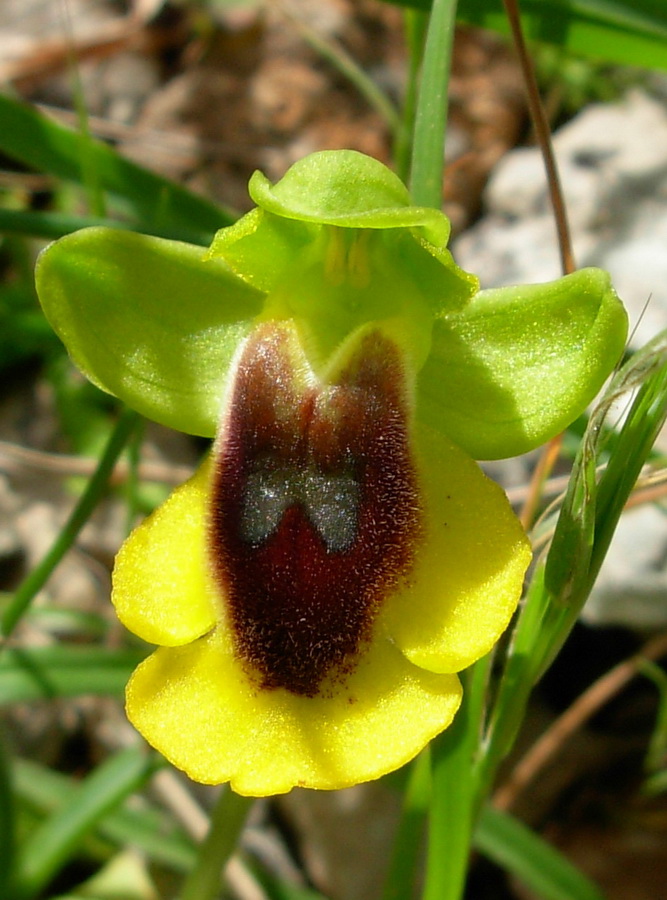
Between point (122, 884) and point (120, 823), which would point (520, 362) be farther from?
point (122, 884)

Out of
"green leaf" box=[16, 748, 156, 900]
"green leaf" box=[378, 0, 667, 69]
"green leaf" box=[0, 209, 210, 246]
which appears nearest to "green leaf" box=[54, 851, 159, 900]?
"green leaf" box=[16, 748, 156, 900]

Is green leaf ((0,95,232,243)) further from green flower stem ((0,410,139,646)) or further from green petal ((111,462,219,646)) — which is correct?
green petal ((111,462,219,646))

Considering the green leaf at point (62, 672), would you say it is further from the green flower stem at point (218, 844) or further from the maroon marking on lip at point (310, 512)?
the maroon marking on lip at point (310, 512)

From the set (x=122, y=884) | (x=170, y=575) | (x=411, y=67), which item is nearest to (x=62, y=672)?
(x=122, y=884)

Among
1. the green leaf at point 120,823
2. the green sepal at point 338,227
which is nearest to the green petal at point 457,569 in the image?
the green sepal at point 338,227

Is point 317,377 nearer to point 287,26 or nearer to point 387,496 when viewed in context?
point 387,496
